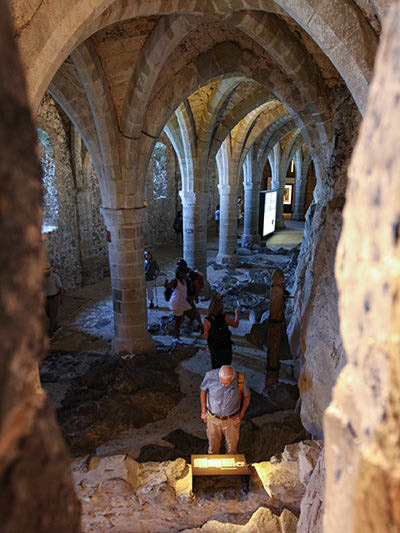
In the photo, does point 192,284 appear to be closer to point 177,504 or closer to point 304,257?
point 304,257

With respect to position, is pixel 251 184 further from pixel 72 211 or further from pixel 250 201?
pixel 72 211

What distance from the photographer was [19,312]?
0.74m

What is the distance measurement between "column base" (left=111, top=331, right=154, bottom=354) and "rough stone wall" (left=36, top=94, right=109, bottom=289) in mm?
3843

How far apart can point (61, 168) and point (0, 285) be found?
9.59 metres

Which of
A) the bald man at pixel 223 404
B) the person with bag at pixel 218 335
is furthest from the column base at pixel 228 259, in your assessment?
the bald man at pixel 223 404

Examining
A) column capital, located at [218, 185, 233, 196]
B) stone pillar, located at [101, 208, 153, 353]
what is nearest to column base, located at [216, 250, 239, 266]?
column capital, located at [218, 185, 233, 196]

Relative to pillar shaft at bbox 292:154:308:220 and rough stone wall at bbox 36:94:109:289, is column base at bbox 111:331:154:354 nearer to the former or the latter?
rough stone wall at bbox 36:94:109:289

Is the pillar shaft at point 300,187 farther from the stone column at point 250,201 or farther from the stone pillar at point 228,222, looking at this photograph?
the stone pillar at point 228,222

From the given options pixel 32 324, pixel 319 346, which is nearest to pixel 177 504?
pixel 319 346

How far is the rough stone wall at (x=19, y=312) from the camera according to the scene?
696mm

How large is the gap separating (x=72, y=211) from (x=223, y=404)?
7910 mm

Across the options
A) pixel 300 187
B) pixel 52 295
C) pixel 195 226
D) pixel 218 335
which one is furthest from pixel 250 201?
pixel 218 335

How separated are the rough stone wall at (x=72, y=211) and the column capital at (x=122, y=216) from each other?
3.74 meters

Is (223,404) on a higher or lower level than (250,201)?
lower
